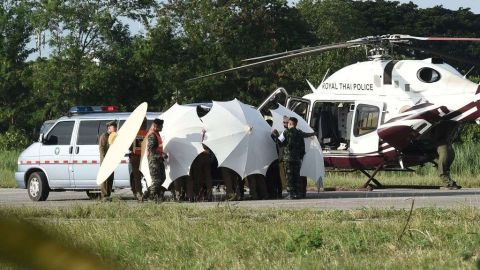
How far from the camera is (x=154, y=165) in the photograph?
1875 cm

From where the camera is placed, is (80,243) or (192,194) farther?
(192,194)

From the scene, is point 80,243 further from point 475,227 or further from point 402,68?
point 402,68

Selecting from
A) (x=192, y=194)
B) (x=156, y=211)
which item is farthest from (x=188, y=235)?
(x=192, y=194)

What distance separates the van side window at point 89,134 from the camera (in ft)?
67.5

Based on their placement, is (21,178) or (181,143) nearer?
(181,143)

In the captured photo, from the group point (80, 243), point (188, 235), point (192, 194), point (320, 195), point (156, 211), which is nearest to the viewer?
point (80, 243)

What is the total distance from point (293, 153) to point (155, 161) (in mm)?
2649

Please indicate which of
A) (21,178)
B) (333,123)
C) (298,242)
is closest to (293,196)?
(333,123)

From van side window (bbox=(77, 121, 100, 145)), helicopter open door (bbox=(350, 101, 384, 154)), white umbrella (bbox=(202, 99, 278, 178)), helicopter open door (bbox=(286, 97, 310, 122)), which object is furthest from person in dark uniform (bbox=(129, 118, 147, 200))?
helicopter open door (bbox=(350, 101, 384, 154))

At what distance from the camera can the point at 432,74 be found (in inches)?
880

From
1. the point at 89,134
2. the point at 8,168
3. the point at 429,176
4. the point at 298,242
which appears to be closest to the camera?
the point at 298,242

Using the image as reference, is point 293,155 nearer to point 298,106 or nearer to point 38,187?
point 298,106

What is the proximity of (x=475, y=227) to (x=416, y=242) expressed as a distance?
166 cm

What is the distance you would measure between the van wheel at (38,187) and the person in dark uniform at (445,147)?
862cm
